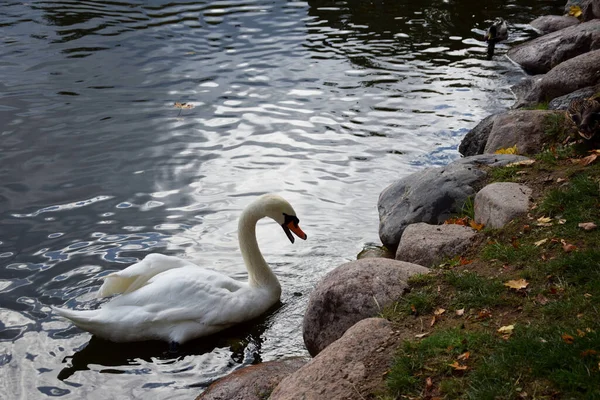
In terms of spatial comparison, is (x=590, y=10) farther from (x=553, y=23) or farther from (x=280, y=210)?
(x=280, y=210)

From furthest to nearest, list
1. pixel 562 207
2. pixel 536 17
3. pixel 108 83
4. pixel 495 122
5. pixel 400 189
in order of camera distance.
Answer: pixel 536 17 < pixel 108 83 < pixel 495 122 < pixel 400 189 < pixel 562 207

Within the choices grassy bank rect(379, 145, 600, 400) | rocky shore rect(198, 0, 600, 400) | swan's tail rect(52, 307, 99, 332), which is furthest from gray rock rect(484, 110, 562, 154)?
swan's tail rect(52, 307, 99, 332)

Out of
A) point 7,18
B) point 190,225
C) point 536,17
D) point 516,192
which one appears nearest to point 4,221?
point 190,225

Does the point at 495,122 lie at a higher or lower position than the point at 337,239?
higher

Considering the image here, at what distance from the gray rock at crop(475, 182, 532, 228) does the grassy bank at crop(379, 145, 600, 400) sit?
12 centimetres

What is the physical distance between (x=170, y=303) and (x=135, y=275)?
43cm

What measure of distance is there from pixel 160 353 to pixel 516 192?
11.5 feet

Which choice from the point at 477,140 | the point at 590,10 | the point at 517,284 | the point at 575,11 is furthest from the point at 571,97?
the point at 575,11

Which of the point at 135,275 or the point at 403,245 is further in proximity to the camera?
the point at 403,245

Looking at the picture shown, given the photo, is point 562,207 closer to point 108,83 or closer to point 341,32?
point 108,83

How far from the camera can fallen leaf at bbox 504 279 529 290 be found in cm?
535

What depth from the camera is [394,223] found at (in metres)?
8.05

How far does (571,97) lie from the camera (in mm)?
9852

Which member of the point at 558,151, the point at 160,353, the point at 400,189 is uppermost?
the point at 558,151
